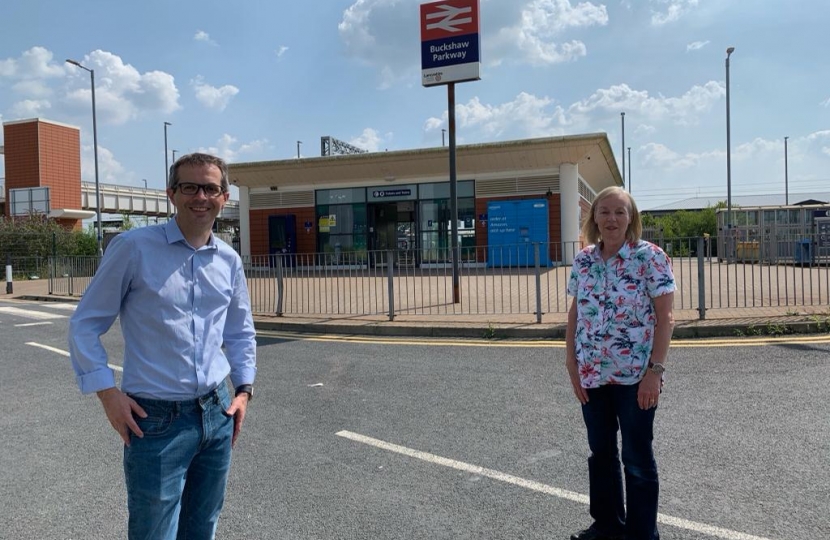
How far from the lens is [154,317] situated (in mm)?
→ 2092

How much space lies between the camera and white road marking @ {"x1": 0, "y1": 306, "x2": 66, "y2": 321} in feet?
43.0

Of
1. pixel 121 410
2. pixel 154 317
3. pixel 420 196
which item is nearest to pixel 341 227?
pixel 420 196

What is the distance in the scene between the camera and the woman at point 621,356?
113 inches

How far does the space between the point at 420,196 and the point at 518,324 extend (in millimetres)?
15808

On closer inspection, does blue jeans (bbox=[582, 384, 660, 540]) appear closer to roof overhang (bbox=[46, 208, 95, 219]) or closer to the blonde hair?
the blonde hair

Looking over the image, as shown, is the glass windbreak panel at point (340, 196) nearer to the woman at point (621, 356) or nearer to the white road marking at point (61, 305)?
the white road marking at point (61, 305)

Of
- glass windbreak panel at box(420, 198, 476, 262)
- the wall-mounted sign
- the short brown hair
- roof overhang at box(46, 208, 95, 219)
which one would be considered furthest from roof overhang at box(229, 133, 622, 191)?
the short brown hair

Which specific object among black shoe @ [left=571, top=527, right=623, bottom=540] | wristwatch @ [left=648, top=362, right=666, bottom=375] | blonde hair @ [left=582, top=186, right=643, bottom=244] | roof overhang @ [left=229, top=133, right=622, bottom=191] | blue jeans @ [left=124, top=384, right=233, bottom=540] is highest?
roof overhang @ [left=229, top=133, right=622, bottom=191]

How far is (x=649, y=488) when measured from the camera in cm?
288

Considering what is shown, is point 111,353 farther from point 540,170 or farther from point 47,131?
point 47,131

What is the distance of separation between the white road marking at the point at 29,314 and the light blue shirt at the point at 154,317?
501 inches

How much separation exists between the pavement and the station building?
34.2 feet

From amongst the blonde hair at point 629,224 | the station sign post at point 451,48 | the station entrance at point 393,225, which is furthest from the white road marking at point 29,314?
the station entrance at point 393,225

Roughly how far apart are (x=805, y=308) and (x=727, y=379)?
474 cm
